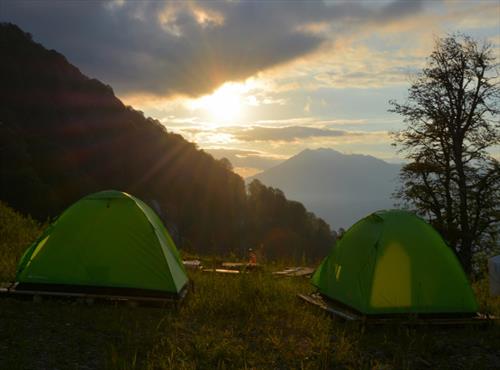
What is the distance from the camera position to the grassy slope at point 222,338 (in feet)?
21.1

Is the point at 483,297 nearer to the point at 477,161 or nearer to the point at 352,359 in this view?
the point at 352,359

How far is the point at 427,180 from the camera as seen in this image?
2612 cm

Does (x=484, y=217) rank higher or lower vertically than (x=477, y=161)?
lower

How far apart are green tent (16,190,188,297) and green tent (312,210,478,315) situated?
133 inches

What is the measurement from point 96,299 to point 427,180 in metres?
21.0

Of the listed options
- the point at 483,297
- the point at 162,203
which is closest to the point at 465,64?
the point at 483,297

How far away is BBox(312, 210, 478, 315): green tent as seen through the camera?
28.9 ft

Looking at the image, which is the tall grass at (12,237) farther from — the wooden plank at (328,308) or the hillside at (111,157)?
the hillside at (111,157)

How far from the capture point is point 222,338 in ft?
24.6

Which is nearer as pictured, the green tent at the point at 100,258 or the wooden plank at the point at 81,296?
the wooden plank at the point at 81,296

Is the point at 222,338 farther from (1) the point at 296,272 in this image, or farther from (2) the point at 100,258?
(1) the point at 296,272

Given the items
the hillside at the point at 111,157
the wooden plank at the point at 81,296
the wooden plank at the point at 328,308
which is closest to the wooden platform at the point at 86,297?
the wooden plank at the point at 81,296

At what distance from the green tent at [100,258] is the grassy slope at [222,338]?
469 mm

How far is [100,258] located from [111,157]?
228 ft
